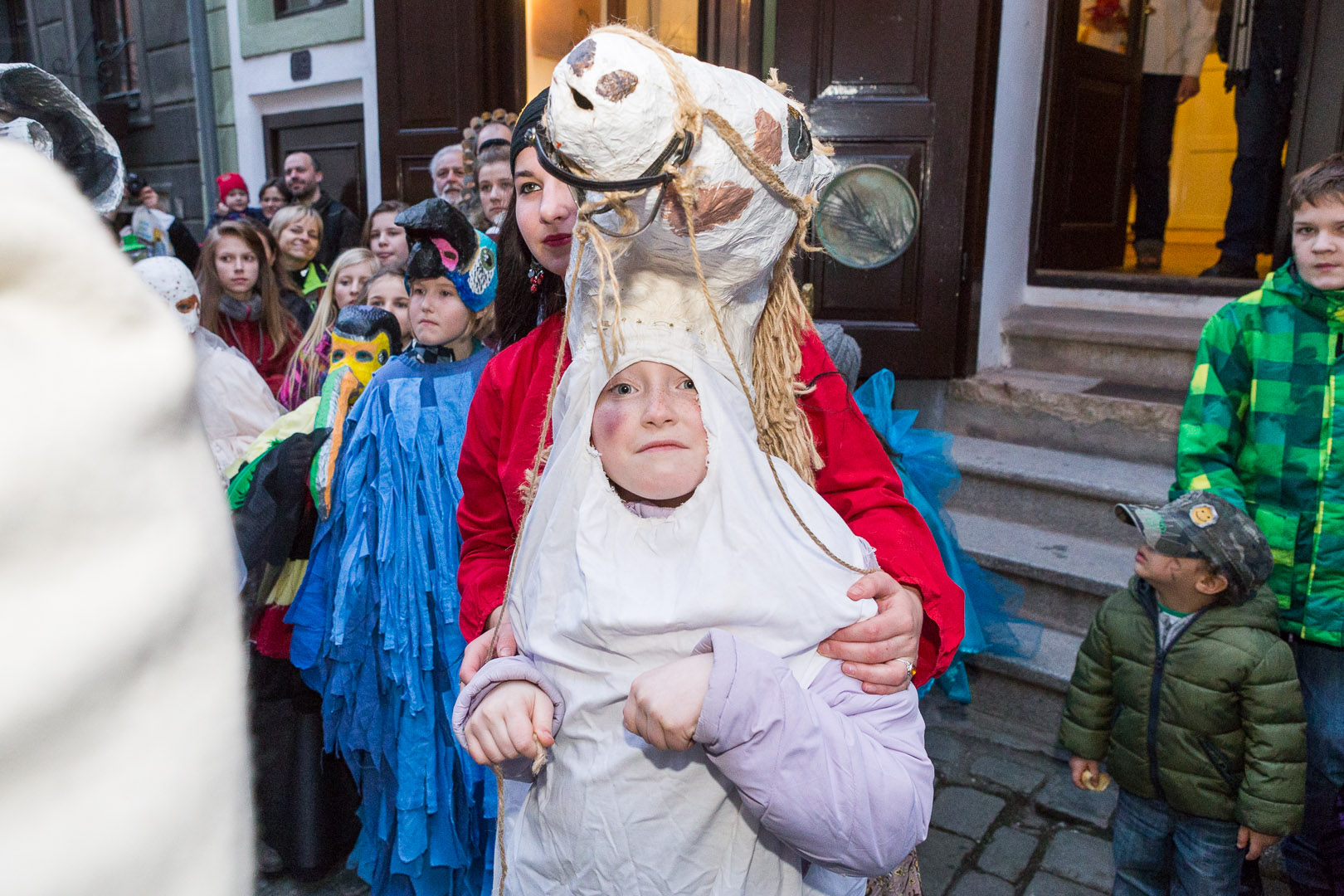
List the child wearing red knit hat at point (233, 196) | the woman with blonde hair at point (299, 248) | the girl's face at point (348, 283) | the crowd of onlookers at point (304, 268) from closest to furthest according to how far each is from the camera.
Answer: the crowd of onlookers at point (304, 268) → the girl's face at point (348, 283) → the woman with blonde hair at point (299, 248) → the child wearing red knit hat at point (233, 196)

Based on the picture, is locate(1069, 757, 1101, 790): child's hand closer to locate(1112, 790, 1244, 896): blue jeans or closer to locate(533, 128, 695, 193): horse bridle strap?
locate(1112, 790, 1244, 896): blue jeans

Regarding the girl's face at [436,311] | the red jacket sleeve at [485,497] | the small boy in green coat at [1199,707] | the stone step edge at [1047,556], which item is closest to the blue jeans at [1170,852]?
the small boy in green coat at [1199,707]

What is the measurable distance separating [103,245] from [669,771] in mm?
940

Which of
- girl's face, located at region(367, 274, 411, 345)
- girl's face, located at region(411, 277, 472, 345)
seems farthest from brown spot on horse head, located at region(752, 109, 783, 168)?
girl's face, located at region(367, 274, 411, 345)

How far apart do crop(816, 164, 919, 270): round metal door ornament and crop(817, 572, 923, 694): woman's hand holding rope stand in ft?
10.0

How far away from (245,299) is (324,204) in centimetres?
211

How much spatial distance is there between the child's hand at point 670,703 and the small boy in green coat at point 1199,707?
A: 162 cm

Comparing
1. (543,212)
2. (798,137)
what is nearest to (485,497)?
(543,212)

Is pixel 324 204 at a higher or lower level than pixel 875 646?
higher

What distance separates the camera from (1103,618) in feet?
8.11

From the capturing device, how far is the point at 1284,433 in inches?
95.1

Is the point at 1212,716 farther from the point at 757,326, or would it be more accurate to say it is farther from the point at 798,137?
the point at 798,137

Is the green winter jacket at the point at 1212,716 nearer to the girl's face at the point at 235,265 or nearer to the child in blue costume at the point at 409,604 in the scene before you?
the child in blue costume at the point at 409,604

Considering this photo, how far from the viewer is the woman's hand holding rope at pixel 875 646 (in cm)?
121
